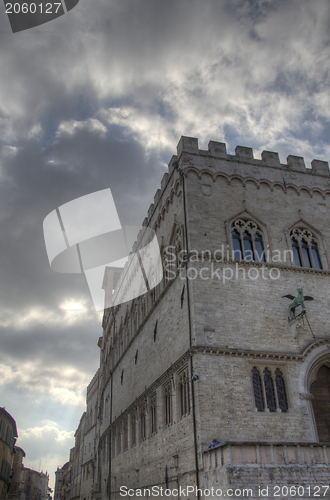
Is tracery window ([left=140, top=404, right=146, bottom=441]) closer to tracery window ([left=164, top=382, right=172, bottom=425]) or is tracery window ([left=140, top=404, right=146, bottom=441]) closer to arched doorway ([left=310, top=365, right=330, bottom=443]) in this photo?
tracery window ([left=164, top=382, right=172, bottom=425])

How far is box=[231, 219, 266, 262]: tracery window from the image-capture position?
18.8 meters

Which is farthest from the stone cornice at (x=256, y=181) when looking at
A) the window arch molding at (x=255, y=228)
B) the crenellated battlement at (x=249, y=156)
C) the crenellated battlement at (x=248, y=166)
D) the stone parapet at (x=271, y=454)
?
the stone parapet at (x=271, y=454)

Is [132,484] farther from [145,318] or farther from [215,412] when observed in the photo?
[215,412]

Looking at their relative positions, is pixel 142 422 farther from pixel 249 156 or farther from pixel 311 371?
pixel 249 156

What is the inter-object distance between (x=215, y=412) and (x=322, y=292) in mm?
7523

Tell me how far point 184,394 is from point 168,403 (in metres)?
2.22

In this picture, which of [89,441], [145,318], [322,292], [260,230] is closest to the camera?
[322,292]

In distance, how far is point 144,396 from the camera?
70.0 feet

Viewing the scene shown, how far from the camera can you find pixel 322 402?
53.3ft

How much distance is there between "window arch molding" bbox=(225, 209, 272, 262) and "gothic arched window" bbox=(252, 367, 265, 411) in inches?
205

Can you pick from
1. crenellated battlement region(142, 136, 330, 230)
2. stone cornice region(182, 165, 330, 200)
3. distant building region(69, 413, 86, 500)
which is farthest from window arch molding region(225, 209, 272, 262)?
distant building region(69, 413, 86, 500)

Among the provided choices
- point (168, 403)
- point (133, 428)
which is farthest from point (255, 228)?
point (133, 428)

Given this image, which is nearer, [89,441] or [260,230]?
[260,230]

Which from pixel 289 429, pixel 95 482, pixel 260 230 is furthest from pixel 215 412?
pixel 95 482
